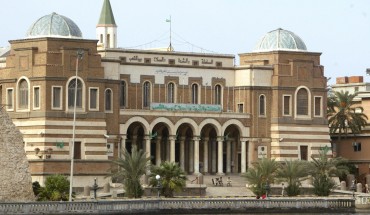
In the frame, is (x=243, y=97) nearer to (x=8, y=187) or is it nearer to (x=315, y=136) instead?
(x=315, y=136)

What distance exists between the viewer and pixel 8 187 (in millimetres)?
94062

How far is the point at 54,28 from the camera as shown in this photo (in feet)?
412

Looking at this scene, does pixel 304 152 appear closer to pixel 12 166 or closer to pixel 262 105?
pixel 262 105

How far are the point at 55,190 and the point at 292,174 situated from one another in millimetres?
22306

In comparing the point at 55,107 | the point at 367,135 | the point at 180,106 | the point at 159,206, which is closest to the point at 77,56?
the point at 55,107

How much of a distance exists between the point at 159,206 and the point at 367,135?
45.7 m

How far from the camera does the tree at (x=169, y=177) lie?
11350 cm

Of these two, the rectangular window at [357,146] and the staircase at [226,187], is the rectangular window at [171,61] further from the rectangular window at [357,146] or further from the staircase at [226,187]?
the rectangular window at [357,146]

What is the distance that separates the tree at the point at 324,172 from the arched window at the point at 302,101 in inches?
378

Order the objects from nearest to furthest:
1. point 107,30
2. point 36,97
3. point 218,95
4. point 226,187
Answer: point 36,97 → point 226,187 → point 218,95 → point 107,30

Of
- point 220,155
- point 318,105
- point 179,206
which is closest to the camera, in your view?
point 179,206

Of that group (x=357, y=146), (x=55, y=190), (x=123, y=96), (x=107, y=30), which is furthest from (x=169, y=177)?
(x=107, y=30)

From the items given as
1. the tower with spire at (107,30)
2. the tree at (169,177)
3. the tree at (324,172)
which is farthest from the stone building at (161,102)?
the tower with spire at (107,30)

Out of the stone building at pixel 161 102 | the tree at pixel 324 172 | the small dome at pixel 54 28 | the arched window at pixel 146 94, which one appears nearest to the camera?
the tree at pixel 324 172
